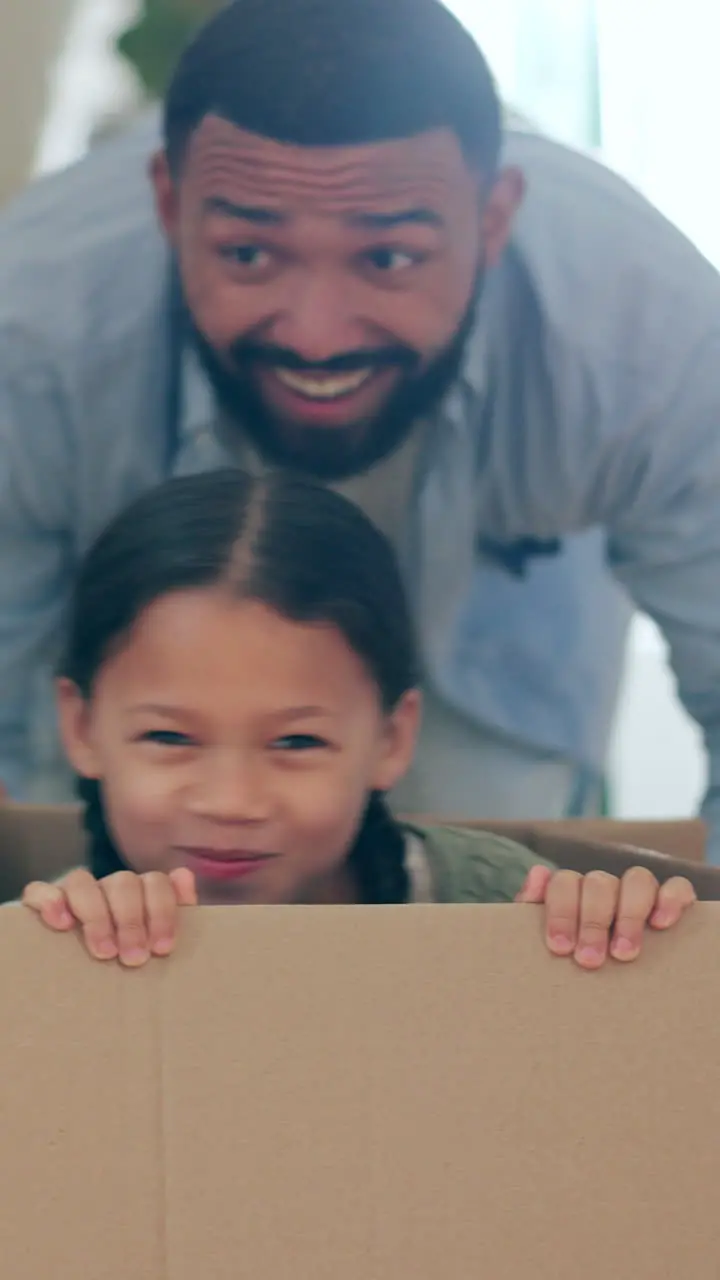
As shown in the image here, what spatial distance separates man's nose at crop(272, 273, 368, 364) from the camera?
106cm

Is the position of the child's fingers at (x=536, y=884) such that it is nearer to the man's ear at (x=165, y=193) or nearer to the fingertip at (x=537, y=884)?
the fingertip at (x=537, y=884)

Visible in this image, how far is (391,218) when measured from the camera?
1045mm

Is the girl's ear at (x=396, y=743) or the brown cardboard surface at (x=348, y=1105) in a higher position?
the girl's ear at (x=396, y=743)

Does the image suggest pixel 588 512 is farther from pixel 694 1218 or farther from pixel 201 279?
pixel 694 1218

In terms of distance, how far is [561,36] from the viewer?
107cm

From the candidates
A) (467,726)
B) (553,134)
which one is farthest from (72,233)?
(467,726)

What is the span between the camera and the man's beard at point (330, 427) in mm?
1077

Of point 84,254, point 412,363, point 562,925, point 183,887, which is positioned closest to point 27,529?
point 84,254

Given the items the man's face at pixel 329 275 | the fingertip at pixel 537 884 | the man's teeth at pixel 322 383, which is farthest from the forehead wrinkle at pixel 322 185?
the fingertip at pixel 537 884

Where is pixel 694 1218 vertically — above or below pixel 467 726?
below

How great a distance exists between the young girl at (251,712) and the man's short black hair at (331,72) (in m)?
0.23

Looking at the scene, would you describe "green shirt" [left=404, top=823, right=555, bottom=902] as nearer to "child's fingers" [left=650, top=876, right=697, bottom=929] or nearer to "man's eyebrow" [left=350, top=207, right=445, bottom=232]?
"child's fingers" [left=650, top=876, right=697, bottom=929]

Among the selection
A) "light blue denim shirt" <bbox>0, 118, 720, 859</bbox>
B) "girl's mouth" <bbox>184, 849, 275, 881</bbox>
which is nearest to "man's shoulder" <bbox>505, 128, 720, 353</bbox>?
"light blue denim shirt" <bbox>0, 118, 720, 859</bbox>

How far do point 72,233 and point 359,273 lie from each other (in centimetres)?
22
